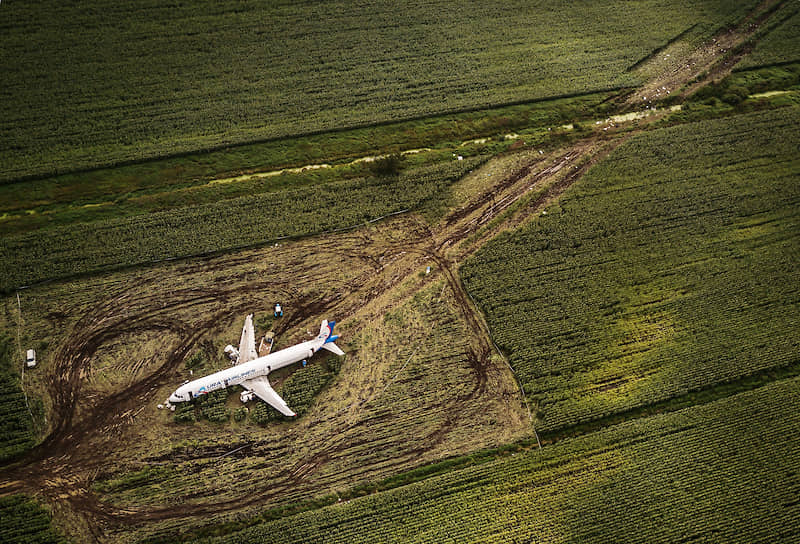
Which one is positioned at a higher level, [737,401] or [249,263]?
[249,263]

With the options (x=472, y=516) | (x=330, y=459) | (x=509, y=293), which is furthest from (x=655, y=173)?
(x=330, y=459)

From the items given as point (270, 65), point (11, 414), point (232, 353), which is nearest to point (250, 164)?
point (270, 65)

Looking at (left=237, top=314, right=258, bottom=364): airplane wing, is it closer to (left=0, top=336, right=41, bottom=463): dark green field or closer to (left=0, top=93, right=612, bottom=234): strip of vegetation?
(left=0, top=93, right=612, bottom=234): strip of vegetation

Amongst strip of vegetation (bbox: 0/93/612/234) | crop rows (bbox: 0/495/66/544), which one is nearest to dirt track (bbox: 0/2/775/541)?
crop rows (bbox: 0/495/66/544)

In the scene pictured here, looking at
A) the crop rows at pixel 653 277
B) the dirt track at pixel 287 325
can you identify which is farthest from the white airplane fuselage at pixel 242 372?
the crop rows at pixel 653 277

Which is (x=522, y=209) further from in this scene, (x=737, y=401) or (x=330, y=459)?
(x=330, y=459)

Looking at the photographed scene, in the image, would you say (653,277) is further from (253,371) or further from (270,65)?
(270,65)

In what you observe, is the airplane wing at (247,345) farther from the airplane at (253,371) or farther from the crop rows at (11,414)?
the crop rows at (11,414)
